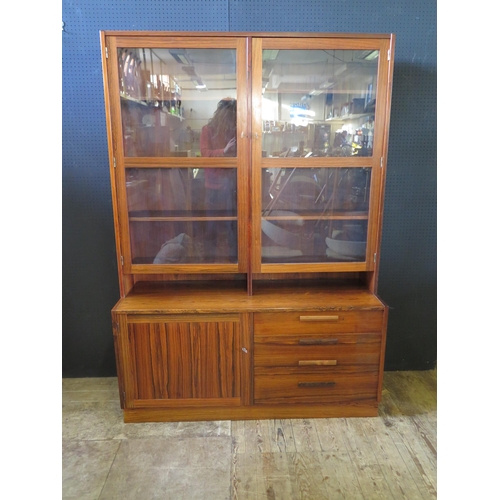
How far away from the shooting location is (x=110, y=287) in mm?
2469

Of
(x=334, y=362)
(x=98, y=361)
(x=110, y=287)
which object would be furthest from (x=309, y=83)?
(x=98, y=361)

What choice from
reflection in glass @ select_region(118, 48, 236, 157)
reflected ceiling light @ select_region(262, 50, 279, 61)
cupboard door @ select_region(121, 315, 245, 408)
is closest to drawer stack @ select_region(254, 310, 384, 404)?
cupboard door @ select_region(121, 315, 245, 408)

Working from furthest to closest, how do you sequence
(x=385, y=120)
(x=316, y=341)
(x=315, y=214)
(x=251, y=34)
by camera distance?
(x=315, y=214) < (x=316, y=341) < (x=385, y=120) < (x=251, y=34)

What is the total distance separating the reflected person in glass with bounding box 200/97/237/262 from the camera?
78.2 inches

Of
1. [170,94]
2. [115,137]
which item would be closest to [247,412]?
Answer: [115,137]

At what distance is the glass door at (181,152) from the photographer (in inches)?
74.8

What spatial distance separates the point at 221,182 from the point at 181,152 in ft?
0.84

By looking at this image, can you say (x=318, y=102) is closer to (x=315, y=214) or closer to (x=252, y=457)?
(x=315, y=214)

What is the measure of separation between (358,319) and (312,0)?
1747 millimetres

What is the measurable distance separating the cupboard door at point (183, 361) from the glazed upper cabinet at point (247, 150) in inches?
11.8

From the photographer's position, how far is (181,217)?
213 cm

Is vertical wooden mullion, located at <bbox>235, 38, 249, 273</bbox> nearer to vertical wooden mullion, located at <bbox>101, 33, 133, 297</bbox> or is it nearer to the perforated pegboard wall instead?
the perforated pegboard wall

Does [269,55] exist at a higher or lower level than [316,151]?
higher

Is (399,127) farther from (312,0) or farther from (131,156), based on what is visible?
(131,156)
